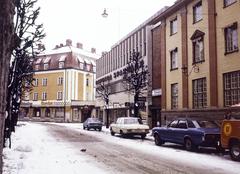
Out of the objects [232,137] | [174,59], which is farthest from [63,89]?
[232,137]

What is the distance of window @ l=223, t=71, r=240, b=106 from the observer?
2177cm

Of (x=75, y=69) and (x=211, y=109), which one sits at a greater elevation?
(x=75, y=69)

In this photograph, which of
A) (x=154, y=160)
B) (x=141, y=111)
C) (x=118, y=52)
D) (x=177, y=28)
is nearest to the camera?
(x=154, y=160)

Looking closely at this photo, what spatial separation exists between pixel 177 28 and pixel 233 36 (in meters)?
7.90


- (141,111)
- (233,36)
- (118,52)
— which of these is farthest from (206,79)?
(118,52)

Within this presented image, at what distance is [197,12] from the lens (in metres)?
26.9

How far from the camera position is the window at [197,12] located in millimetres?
26459

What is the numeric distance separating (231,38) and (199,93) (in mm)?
4893

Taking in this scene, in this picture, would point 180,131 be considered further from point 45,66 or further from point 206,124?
point 45,66

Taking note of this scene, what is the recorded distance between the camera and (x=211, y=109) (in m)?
23.7

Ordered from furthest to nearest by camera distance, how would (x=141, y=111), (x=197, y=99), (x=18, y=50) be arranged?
1. (x=141, y=111)
2. (x=197, y=99)
3. (x=18, y=50)

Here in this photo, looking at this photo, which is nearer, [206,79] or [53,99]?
[206,79]

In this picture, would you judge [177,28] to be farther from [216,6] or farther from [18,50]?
[18,50]

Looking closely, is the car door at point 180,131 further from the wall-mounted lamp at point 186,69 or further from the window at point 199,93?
the wall-mounted lamp at point 186,69
